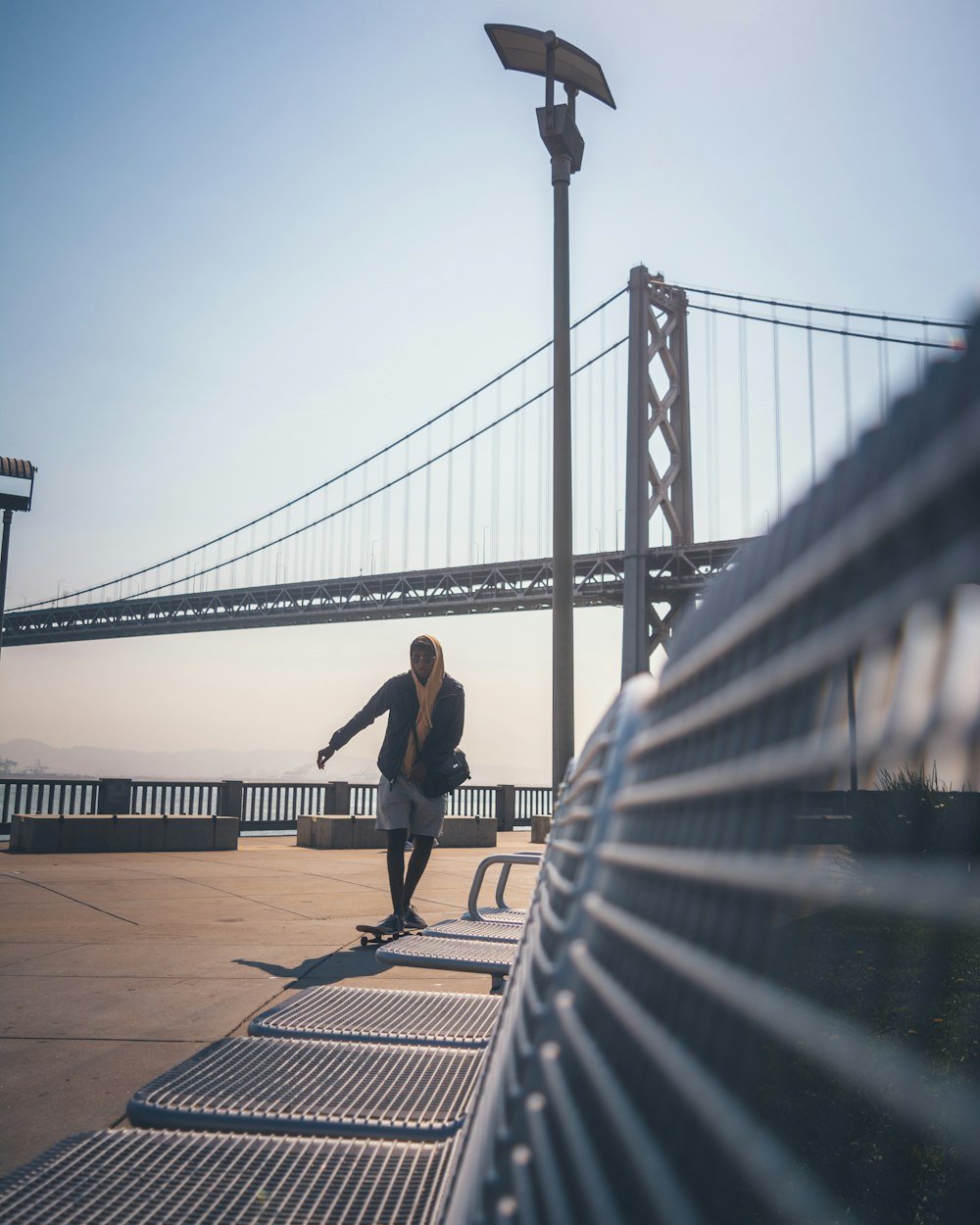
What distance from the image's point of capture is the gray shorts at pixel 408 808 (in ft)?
16.0

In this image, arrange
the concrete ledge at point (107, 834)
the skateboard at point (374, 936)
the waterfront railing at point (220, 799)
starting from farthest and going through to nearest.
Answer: the waterfront railing at point (220, 799), the concrete ledge at point (107, 834), the skateboard at point (374, 936)

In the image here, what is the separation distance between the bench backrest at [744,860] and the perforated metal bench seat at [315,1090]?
0.90 metres

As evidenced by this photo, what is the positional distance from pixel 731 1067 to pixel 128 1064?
103 inches

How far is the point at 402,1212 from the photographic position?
1215 millimetres

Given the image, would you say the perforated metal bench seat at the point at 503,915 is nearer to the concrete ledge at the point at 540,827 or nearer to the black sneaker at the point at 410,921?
the black sneaker at the point at 410,921

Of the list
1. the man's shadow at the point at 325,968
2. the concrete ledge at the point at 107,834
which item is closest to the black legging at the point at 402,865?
the man's shadow at the point at 325,968

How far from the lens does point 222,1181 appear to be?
52.4 inches

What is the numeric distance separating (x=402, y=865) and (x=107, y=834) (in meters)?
6.72

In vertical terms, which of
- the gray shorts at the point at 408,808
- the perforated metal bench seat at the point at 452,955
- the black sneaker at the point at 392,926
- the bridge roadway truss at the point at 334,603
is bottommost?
the black sneaker at the point at 392,926

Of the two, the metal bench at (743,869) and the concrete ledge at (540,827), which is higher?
the metal bench at (743,869)

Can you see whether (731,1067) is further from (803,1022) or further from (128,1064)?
(128,1064)

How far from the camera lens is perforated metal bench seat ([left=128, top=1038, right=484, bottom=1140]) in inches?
61.6

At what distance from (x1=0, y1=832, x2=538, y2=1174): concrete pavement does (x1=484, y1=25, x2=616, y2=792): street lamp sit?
6.20 ft

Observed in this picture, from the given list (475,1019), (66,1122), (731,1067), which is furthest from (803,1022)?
Answer: (66,1122)
